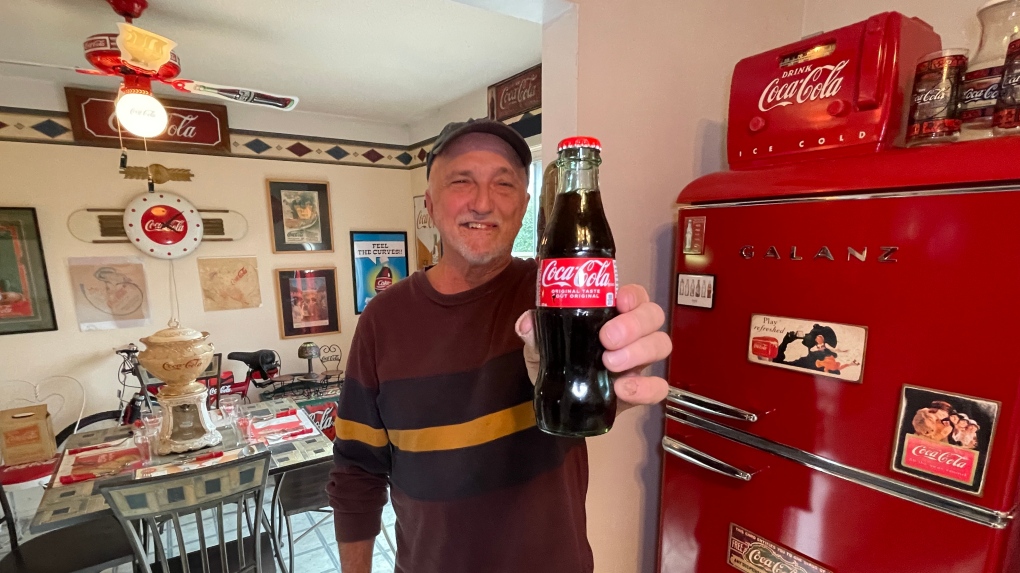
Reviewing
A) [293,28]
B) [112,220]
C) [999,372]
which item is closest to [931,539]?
[999,372]

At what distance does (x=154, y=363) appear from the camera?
166 centimetres

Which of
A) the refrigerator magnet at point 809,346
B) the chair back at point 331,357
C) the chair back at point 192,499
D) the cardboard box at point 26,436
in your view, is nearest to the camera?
the refrigerator magnet at point 809,346

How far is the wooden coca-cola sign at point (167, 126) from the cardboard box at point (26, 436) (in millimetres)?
1829

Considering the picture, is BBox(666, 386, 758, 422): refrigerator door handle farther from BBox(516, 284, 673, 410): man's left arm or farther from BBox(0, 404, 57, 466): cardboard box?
BBox(0, 404, 57, 466): cardboard box

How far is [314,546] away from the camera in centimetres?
229

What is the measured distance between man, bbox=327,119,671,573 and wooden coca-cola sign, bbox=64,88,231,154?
9.64 feet

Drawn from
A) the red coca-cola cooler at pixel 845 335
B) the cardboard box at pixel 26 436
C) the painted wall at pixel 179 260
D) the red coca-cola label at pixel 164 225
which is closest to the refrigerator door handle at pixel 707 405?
the red coca-cola cooler at pixel 845 335

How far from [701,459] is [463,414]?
0.60m

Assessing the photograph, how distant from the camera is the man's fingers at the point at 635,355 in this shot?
21.1 inches

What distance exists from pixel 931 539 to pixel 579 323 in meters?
0.69

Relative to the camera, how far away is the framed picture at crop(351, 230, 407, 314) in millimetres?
3809

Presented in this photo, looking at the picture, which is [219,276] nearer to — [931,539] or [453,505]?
[453,505]

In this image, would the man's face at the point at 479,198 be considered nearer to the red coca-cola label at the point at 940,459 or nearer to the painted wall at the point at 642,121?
the painted wall at the point at 642,121

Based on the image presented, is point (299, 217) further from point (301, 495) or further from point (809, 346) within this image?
point (809, 346)
